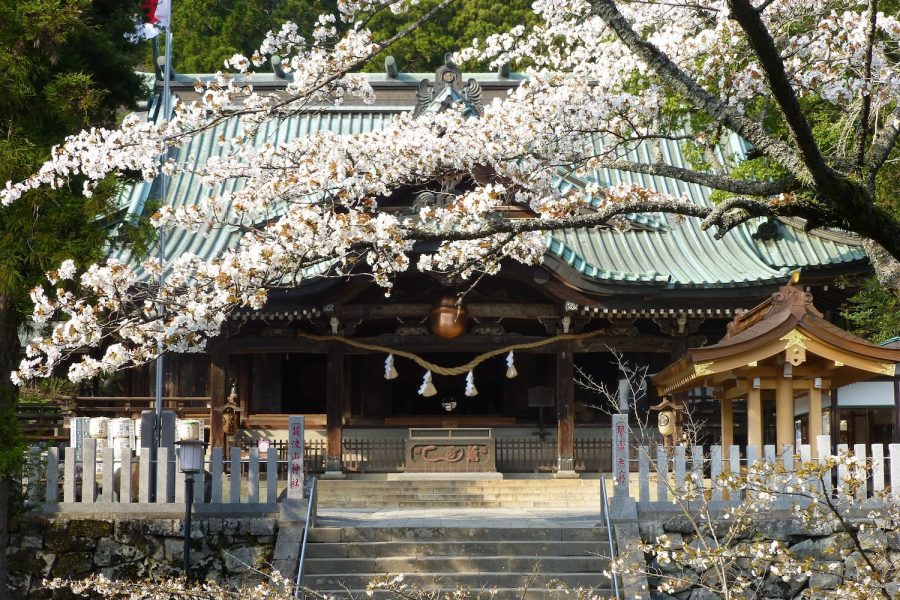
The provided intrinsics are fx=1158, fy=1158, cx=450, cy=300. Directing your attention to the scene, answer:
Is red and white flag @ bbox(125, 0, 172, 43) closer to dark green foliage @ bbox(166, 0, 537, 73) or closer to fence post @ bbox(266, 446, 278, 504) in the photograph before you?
fence post @ bbox(266, 446, 278, 504)

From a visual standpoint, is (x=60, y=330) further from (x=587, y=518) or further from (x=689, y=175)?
(x=587, y=518)

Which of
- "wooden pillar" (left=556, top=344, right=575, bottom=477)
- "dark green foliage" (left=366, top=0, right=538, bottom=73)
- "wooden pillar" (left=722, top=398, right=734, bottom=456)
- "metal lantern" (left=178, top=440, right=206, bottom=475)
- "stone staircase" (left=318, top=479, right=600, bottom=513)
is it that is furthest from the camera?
"dark green foliage" (left=366, top=0, right=538, bottom=73)

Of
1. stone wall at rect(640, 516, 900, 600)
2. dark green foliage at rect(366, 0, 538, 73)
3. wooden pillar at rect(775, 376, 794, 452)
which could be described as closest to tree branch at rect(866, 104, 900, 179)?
stone wall at rect(640, 516, 900, 600)

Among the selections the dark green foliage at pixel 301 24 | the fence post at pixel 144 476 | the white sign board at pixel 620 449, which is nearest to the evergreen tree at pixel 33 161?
the fence post at pixel 144 476

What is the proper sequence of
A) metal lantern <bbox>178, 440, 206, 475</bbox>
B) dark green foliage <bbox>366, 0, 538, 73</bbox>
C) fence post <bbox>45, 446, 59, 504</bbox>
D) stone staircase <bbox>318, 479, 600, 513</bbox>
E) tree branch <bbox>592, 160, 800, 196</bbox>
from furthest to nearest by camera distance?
dark green foliage <bbox>366, 0, 538, 73</bbox> < stone staircase <bbox>318, 479, 600, 513</bbox> < fence post <bbox>45, 446, 59, 504</bbox> < metal lantern <bbox>178, 440, 206, 475</bbox> < tree branch <bbox>592, 160, 800, 196</bbox>

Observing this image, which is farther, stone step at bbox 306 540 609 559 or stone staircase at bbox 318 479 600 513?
stone staircase at bbox 318 479 600 513

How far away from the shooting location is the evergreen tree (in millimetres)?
10727

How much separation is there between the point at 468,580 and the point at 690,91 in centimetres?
646

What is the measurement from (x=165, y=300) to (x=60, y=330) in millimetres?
1024

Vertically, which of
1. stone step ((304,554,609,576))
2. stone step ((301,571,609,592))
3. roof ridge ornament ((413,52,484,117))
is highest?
roof ridge ornament ((413,52,484,117))

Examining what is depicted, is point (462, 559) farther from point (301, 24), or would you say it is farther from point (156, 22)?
point (301, 24)

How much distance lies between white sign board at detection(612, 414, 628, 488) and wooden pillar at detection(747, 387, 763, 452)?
1406 mm

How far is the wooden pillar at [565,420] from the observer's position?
18047mm

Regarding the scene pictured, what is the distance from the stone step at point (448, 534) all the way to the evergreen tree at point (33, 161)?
329 cm
